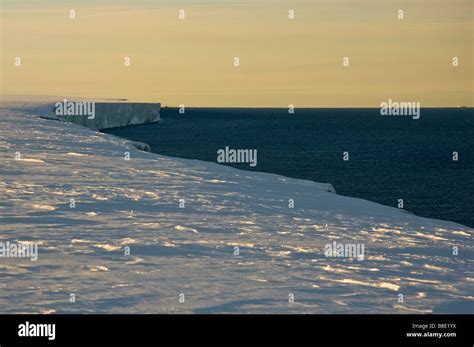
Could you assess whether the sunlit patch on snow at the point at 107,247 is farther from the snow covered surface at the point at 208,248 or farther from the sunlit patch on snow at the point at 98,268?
the sunlit patch on snow at the point at 98,268

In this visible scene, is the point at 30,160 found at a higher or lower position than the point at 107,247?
higher

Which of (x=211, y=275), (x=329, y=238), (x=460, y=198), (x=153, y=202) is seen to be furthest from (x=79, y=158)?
(x=460, y=198)

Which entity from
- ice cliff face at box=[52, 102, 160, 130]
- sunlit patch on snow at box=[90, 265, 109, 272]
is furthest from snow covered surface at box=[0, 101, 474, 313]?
ice cliff face at box=[52, 102, 160, 130]

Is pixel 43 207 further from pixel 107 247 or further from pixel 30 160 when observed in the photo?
pixel 30 160

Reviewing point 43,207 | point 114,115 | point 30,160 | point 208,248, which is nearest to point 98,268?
point 208,248

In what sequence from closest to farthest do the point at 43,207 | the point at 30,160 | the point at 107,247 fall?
the point at 107,247 < the point at 43,207 < the point at 30,160
